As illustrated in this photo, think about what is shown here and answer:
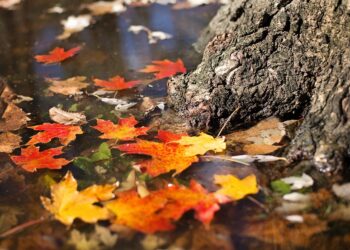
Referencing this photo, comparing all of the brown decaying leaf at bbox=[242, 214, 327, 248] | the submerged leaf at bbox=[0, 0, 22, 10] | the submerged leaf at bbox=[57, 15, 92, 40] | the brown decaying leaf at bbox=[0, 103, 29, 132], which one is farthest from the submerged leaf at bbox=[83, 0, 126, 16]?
the brown decaying leaf at bbox=[242, 214, 327, 248]

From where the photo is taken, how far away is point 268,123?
6.25 feet

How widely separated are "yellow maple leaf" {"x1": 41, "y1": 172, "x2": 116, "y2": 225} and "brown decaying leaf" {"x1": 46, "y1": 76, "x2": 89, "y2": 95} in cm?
84

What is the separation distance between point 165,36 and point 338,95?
61.5 inches

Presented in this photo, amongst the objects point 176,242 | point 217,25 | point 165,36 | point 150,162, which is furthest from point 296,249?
point 165,36

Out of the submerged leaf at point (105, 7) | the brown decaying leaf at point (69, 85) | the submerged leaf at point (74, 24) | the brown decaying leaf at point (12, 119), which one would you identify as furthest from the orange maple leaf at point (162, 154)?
the submerged leaf at point (105, 7)

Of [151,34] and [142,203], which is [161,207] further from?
[151,34]

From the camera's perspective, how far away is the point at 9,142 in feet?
6.32

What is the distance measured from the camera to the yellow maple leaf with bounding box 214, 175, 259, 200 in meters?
1.52

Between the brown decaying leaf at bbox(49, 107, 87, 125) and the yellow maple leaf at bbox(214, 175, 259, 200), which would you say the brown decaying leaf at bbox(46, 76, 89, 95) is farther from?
the yellow maple leaf at bbox(214, 175, 259, 200)

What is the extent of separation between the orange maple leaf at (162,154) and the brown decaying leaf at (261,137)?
0.72ft

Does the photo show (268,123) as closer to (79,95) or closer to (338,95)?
(338,95)

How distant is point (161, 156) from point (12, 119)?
32.4 inches

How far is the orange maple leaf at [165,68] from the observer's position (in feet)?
8.25

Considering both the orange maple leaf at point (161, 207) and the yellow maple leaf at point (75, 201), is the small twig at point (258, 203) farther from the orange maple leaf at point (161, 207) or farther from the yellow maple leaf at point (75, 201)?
the yellow maple leaf at point (75, 201)
